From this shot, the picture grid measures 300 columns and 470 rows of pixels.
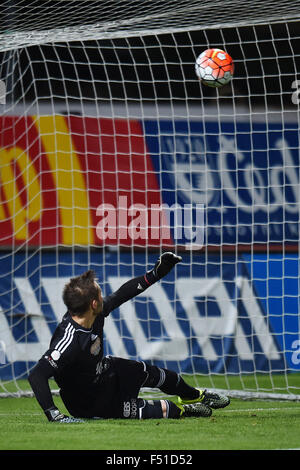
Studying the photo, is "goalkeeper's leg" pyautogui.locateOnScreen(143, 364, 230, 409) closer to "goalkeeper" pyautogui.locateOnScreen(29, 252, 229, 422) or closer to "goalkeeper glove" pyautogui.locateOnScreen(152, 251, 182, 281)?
"goalkeeper" pyautogui.locateOnScreen(29, 252, 229, 422)

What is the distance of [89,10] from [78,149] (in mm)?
1858

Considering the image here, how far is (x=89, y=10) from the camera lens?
338 inches

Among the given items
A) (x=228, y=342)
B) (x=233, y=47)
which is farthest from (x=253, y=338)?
(x=233, y=47)

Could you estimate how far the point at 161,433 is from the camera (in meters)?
5.34

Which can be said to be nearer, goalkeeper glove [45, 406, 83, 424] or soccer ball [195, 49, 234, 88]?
goalkeeper glove [45, 406, 83, 424]

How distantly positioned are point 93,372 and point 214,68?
3334mm

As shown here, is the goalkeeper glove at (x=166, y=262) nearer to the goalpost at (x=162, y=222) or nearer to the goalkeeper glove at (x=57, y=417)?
the goalkeeper glove at (x=57, y=417)

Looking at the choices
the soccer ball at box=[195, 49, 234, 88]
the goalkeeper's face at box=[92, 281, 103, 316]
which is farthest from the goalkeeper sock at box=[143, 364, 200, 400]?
the soccer ball at box=[195, 49, 234, 88]

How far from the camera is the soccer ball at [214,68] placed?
26.7 ft

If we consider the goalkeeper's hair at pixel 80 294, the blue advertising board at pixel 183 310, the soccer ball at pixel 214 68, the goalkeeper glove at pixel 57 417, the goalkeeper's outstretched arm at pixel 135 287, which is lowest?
the blue advertising board at pixel 183 310

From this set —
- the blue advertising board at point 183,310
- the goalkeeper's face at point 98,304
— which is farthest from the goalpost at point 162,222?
the goalkeeper's face at point 98,304

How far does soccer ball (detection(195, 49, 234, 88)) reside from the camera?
26.7ft
